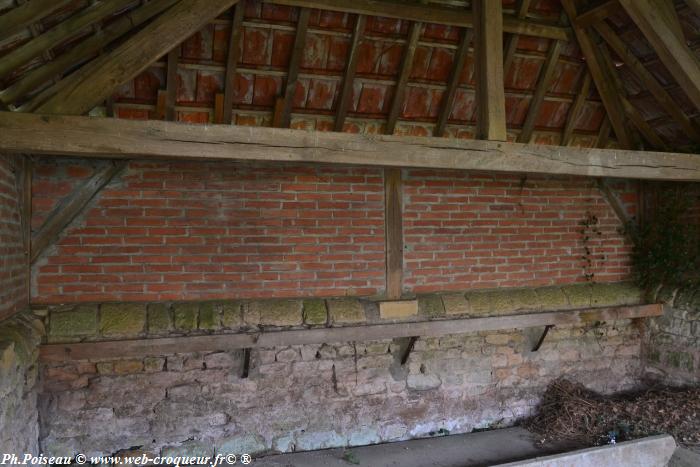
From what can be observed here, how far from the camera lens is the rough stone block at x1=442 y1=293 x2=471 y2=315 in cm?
460

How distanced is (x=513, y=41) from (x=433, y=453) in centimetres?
372

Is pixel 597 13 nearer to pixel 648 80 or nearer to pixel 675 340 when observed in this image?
pixel 648 80

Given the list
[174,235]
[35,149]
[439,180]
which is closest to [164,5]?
[35,149]

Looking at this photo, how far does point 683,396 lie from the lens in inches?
189

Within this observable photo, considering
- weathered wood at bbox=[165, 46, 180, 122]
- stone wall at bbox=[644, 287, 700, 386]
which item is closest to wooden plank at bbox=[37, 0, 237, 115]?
weathered wood at bbox=[165, 46, 180, 122]

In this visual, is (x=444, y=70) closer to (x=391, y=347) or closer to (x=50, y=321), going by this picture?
(x=391, y=347)

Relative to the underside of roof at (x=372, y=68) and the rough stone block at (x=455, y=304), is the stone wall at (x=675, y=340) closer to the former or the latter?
the underside of roof at (x=372, y=68)

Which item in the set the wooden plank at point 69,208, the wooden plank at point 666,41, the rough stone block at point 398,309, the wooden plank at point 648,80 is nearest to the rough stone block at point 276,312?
the rough stone block at point 398,309

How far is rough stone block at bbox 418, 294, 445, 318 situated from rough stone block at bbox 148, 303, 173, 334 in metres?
2.19

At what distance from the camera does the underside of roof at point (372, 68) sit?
3238 mm

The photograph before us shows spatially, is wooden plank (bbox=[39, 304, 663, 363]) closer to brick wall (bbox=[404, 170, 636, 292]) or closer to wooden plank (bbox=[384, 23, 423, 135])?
brick wall (bbox=[404, 170, 636, 292])

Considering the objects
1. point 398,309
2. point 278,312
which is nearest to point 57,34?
point 278,312

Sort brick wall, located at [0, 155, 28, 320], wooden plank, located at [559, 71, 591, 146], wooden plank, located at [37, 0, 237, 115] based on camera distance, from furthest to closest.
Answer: wooden plank, located at [559, 71, 591, 146] < brick wall, located at [0, 155, 28, 320] < wooden plank, located at [37, 0, 237, 115]

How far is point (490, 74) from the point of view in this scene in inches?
127
